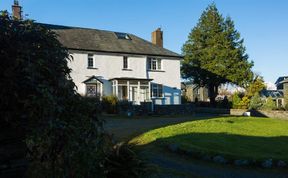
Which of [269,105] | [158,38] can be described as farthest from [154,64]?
[269,105]

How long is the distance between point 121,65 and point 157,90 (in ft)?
17.2

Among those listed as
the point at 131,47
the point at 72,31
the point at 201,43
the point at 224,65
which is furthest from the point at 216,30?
the point at 72,31

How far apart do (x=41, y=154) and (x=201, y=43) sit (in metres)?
52.5

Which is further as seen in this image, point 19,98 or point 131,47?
point 131,47

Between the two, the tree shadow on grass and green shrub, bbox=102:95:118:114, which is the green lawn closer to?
the tree shadow on grass

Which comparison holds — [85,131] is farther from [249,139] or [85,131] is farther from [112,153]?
[249,139]

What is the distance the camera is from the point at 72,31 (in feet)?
126

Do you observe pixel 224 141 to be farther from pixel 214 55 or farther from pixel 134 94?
pixel 214 55

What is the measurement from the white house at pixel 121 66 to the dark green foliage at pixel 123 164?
27769 mm

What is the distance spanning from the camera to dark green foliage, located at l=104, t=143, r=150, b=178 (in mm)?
6488

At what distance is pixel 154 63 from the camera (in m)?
40.5

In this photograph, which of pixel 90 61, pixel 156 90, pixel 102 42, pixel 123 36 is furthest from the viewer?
pixel 123 36

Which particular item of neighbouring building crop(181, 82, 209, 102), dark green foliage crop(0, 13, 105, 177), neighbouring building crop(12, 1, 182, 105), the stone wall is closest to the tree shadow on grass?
dark green foliage crop(0, 13, 105, 177)

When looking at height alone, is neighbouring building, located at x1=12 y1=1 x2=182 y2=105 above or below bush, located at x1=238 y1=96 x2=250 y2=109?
above
